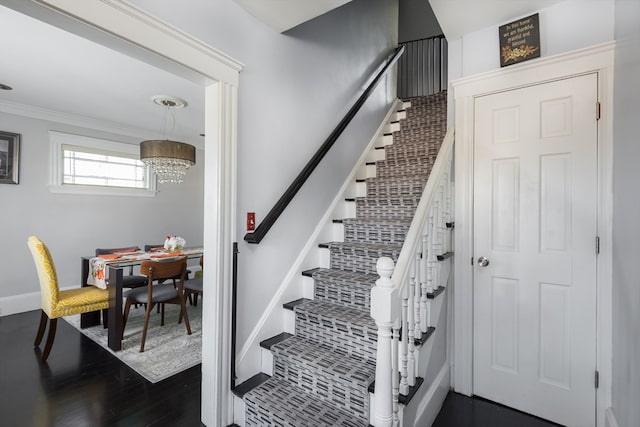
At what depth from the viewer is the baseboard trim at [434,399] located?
5.58 ft

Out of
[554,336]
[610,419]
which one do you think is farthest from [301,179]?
[610,419]

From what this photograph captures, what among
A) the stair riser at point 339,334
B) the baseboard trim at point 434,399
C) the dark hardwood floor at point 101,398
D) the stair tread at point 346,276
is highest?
the stair tread at point 346,276

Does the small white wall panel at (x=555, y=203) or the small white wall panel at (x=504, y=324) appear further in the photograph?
the small white wall panel at (x=504, y=324)

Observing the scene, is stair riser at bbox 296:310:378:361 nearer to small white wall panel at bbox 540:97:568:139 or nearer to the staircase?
the staircase

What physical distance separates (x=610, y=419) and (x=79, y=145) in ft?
19.6

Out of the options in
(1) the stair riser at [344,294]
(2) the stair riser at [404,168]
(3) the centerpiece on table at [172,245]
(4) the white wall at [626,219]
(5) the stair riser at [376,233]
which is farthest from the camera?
(3) the centerpiece on table at [172,245]

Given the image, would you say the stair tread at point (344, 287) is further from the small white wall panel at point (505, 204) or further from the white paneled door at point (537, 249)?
the small white wall panel at point (505, 204)

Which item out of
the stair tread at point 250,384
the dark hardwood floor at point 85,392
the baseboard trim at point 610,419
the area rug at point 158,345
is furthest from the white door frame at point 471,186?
the area rug at point 158,345

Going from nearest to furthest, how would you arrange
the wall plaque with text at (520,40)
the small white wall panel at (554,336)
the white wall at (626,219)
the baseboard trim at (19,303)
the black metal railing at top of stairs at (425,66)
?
the white wall at (626,219), the small white wall panel at (554,336), the wall plaque with text at (520,40), the baseboard trim at (19,303), the black metal railing at top of stairs at (425,66)

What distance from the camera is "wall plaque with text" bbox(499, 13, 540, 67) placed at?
6.31ft

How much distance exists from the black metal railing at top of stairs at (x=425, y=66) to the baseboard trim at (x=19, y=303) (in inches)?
233

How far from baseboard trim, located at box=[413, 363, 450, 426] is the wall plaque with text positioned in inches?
85.4

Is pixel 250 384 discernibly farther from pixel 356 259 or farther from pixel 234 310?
pixel 356 259

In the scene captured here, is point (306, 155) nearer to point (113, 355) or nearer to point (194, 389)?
point (194, 389)
